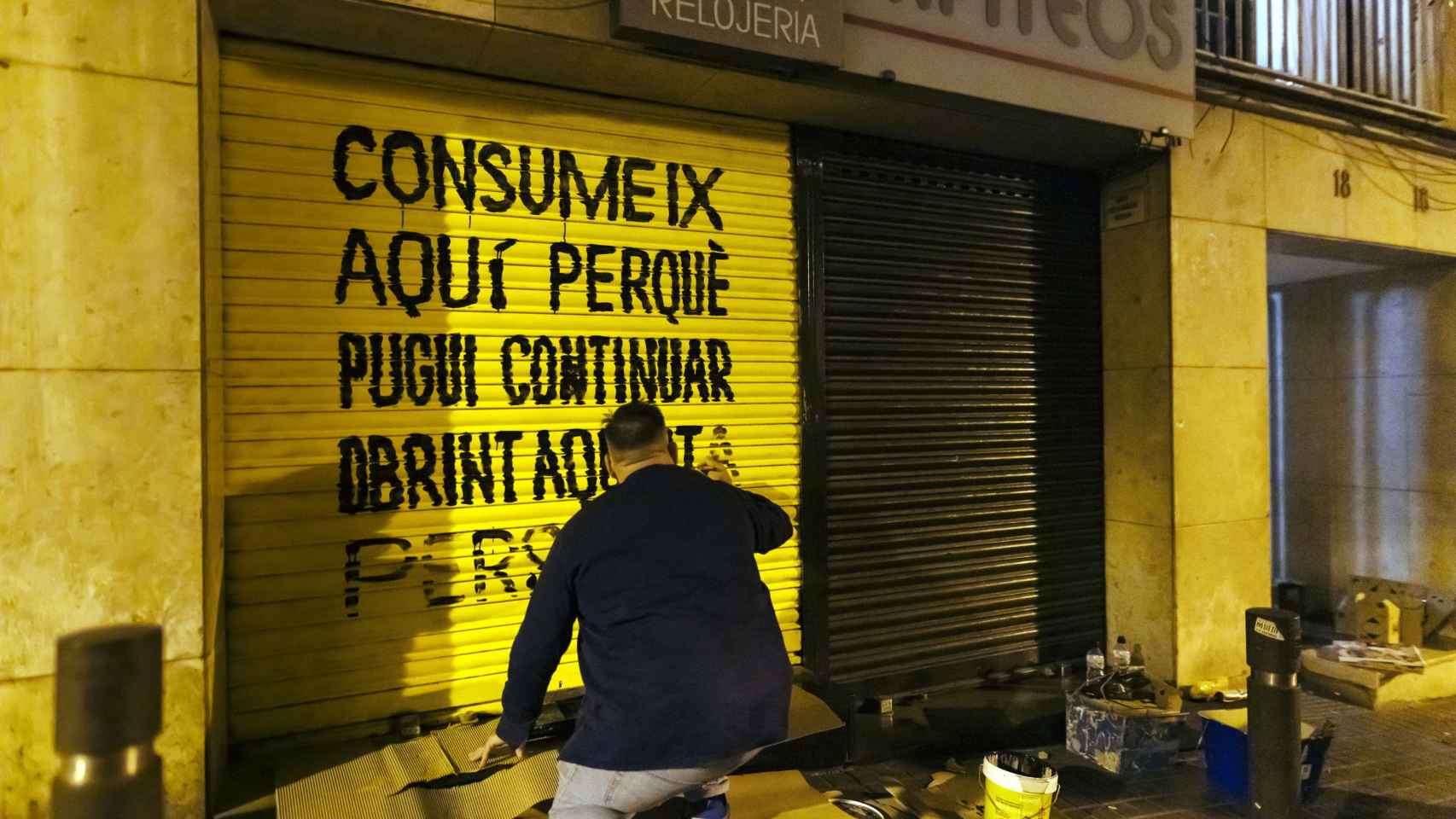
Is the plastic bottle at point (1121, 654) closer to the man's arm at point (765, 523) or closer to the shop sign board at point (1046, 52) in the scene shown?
the shop sign board at point (1046, 52)

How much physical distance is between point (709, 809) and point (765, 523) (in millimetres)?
1101

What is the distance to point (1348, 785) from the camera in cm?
472

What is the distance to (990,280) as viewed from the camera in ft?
19.0

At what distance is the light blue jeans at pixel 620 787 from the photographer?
2.71 metres

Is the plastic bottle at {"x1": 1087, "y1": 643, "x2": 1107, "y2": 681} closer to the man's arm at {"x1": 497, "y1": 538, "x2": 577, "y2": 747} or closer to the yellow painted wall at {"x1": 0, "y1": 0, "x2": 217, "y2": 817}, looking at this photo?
the man's arm at {"x1": 497, "y1": 538, "x2": 577, "y2": 747}

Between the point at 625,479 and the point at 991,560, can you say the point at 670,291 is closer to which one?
the point at 625,479

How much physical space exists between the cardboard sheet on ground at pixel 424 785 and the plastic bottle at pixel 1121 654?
289cm

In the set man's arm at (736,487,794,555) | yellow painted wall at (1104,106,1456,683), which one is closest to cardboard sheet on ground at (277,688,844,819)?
man's arm at (736,487,794,555)

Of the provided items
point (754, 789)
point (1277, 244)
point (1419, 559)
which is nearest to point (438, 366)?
point (754, 789)

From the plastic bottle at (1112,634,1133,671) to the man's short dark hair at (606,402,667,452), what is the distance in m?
4.30

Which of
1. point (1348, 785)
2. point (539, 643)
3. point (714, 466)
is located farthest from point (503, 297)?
point (1348, 785)

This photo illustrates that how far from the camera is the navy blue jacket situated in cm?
265

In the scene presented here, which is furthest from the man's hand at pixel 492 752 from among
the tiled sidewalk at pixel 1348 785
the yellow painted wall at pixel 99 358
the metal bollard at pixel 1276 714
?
the metal bollard at pixel 1276 714

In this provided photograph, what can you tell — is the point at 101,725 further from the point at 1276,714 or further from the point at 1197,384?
the point at 1197,384
